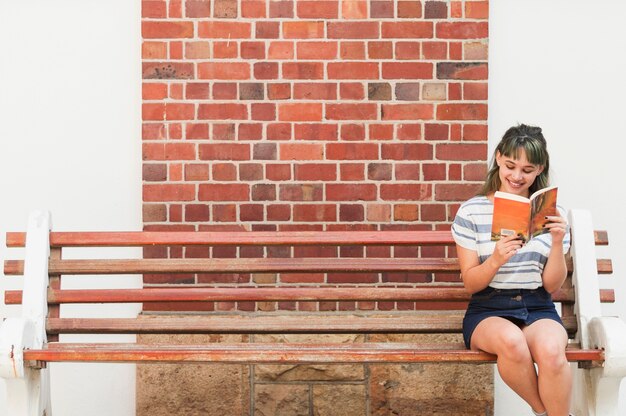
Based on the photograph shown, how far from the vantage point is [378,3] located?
422 cm

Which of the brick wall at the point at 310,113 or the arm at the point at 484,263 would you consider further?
the brick wall at the point at 310,113

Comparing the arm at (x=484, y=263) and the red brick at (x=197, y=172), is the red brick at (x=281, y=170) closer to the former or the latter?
the red brick at (x=197, y=172)

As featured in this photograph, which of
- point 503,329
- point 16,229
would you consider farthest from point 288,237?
point 16,229

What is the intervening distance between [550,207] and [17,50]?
8.89 feet

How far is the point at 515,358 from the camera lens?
3.09m

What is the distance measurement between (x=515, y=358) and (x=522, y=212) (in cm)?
51

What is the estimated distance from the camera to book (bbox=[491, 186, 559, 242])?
9.84 ft

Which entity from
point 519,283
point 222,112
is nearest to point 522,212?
point 519,283

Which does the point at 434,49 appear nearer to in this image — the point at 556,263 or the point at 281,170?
the point at 281,170

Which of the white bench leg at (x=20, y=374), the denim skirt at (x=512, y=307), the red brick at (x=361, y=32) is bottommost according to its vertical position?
→ the white bench leg at (x=20, y=374)

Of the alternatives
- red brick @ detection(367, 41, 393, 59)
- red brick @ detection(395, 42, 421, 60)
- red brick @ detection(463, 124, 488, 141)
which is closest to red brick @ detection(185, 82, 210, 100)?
red brick @ detection(367, 41, 393, 59)

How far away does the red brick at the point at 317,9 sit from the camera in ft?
13.8

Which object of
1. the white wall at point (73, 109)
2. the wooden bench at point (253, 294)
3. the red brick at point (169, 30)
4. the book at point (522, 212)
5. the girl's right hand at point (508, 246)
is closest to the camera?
the book at point (522, 212)

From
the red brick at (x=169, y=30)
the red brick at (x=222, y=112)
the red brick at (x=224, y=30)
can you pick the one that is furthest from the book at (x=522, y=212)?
the red brick at (x=169, y=30)
